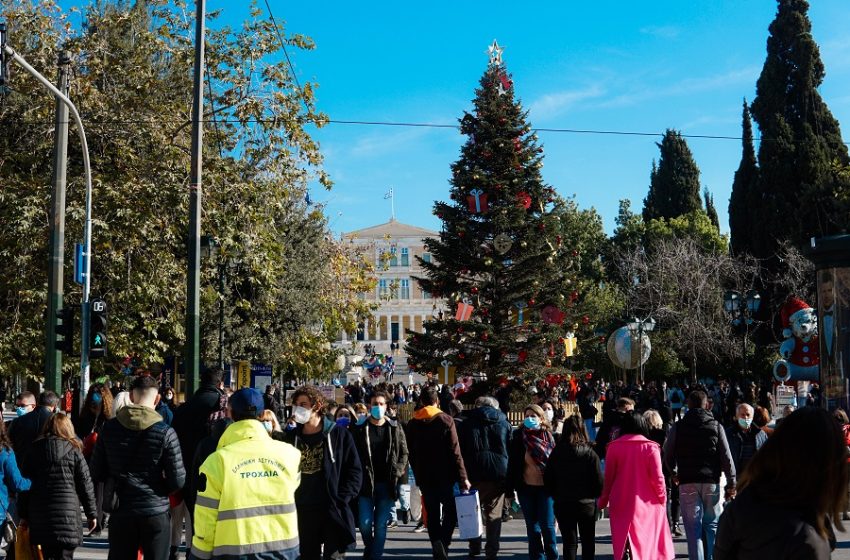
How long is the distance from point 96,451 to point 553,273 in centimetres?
2383

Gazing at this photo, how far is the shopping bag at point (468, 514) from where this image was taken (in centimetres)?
927

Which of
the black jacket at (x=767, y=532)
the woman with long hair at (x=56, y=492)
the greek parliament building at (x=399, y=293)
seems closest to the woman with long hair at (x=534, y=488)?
the woman with long hair at (x=56, y=492)

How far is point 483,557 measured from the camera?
10031mm

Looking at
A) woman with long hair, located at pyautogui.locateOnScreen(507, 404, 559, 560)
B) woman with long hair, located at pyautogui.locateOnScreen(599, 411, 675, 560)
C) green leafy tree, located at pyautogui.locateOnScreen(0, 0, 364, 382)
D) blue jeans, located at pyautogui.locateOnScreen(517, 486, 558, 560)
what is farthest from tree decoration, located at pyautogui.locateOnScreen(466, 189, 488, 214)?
woman with long hair, located at pyautogui.locateOnScreen(599, 411, 675, 560)

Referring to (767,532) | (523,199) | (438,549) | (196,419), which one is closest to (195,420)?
(196,419)

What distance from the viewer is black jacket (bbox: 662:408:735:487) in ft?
28.7

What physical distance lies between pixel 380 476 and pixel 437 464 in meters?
0.56

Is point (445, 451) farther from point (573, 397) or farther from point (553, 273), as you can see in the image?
point (573, 397)

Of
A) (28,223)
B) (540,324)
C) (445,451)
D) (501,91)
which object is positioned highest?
(501,91)

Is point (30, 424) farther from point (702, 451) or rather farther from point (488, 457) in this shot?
point (702, 451)

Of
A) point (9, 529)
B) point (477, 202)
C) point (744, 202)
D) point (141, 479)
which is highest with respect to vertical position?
point (744, 202)

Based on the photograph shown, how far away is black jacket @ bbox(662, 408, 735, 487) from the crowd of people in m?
0.01

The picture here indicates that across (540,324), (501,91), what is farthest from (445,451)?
(501,91)

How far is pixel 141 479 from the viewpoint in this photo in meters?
6.40
